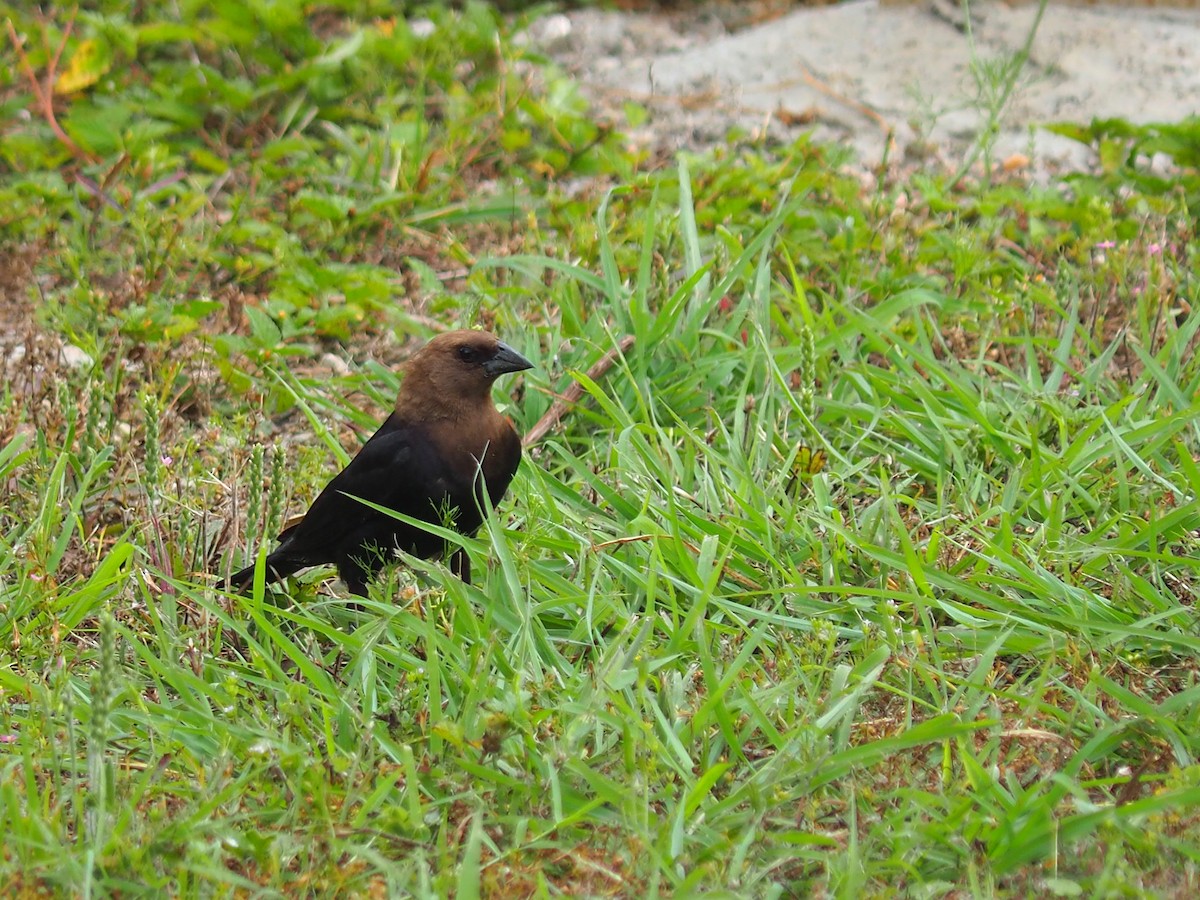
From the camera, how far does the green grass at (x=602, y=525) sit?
8.11 feet

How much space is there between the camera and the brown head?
11.8ft

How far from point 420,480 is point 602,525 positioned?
0.44 metres

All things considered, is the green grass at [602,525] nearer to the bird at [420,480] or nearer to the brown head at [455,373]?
the bird at [420,480]

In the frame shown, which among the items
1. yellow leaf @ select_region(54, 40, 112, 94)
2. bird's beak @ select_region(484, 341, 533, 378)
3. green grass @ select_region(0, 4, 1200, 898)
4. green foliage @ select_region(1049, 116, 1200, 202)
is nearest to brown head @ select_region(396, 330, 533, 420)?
bird's beak @ select_region(484, 341, 533, 378)

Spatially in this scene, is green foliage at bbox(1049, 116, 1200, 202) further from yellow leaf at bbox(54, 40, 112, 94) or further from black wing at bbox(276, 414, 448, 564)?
yellow leaf at bbox(54, 40, 112, 94)

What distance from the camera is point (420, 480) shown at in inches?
135

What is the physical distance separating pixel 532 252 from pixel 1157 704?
268 centimetres

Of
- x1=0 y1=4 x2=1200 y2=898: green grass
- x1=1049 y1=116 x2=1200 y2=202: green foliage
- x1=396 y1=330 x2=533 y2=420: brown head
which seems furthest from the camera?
x1=1049 y1=116 x2=1200 y2=202: green foliage

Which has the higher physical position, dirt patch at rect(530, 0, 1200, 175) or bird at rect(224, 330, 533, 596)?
dirt patch at rect(530, 0, 1200, 175)

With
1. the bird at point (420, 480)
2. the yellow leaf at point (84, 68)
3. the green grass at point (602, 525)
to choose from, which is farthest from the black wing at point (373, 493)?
the yellow leaf at point (84, 68)

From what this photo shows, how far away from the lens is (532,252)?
4.82 m

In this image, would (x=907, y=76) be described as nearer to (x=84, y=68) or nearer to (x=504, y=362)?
(x=504, y=362)

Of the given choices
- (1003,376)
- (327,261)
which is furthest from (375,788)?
(327,261)

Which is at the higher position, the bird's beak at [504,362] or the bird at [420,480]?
the bird's beak at [504,362]
